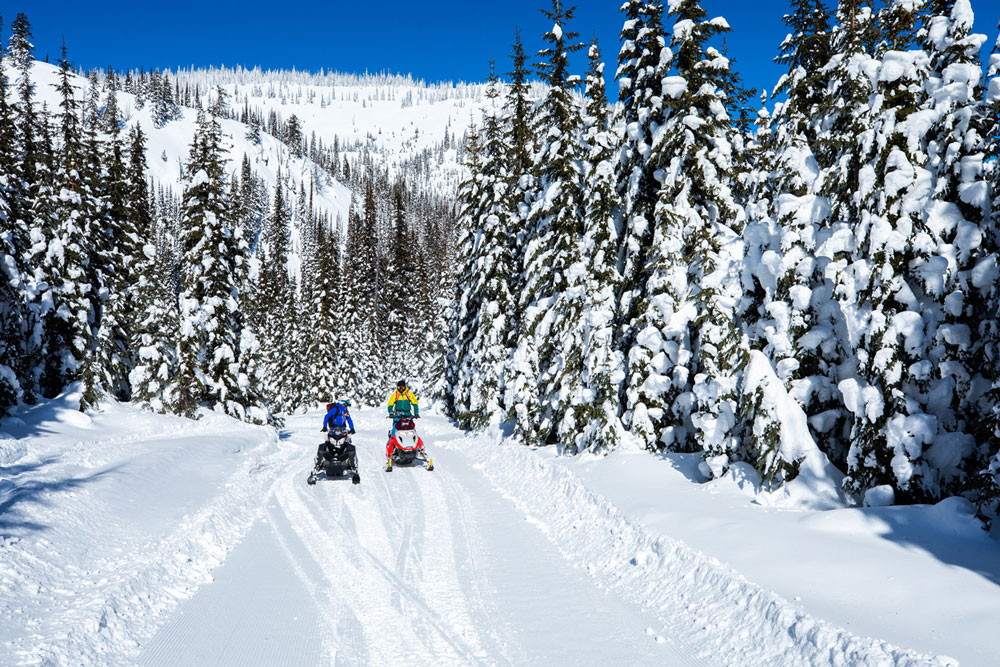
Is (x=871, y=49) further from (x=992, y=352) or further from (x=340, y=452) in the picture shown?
(x=340, y=452)

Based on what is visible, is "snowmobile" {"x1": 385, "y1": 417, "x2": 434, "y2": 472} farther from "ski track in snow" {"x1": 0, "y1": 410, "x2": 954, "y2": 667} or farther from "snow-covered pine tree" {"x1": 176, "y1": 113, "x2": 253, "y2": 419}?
"snow-covered pine tree" {"x1": 176, "y1": 113, "x2": 253, "y2": 419}

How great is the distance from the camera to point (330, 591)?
776 centimetres

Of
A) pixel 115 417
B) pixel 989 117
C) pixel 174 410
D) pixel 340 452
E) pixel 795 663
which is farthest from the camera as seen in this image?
pixel 174 410

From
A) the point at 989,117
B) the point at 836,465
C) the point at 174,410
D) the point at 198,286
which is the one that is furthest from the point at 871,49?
the point at 174,410

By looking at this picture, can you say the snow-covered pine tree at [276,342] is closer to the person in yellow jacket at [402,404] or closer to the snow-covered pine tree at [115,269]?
the snow-covered pine tree at [115,269]

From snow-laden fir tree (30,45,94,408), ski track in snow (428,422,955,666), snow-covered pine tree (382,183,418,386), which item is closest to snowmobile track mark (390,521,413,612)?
ski track in snow (428,422,955,666)

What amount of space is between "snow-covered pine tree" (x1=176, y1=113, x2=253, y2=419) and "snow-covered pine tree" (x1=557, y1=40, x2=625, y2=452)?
1804 cm

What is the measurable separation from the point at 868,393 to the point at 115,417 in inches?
1009

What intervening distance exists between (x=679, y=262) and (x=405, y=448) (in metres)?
9.47

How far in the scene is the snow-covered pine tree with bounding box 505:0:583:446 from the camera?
1953 cm

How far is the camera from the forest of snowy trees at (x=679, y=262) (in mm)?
8812

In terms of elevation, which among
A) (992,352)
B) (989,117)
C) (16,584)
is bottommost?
(16,584)

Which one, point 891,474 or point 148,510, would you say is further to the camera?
point 148,510

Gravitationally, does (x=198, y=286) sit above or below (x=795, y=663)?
above
